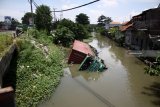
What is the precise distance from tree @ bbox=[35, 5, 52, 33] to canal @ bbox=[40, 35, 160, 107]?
2852 centimetres

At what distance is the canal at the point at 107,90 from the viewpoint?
1298 cm

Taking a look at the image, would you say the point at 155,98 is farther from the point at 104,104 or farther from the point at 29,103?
the point at 29,103

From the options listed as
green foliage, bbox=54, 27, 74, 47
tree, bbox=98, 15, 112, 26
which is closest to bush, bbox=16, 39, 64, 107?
green foliage, bbox=54, 27, 74, 47

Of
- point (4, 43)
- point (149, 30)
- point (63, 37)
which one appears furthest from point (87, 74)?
point (63, 37)

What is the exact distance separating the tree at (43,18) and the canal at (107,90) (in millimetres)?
28524

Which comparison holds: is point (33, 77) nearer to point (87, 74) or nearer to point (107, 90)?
point (107, 90)

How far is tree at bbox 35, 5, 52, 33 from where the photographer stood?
1903 inches

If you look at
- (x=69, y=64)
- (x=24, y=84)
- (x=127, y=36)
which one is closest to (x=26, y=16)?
(x=127, y=36)

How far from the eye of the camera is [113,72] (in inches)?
826

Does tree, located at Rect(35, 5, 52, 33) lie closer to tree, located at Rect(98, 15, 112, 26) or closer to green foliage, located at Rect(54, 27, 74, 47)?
green foliage, located at Rect(54, 27, 74, 47)

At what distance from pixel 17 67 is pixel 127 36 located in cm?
2870

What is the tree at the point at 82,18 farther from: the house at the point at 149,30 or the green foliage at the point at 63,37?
the house at the point at 149,30

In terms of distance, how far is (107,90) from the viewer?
1541cm

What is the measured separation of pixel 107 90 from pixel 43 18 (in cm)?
3583
